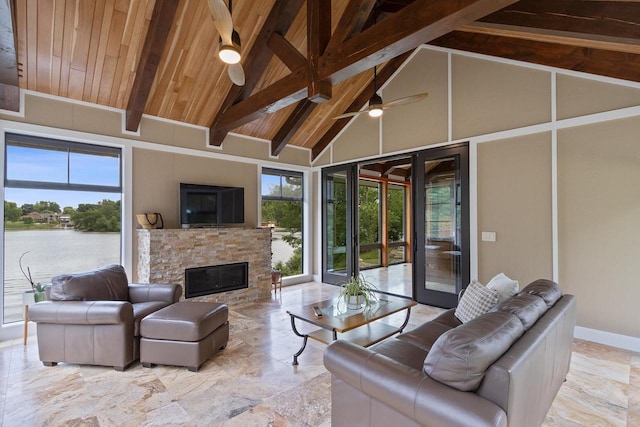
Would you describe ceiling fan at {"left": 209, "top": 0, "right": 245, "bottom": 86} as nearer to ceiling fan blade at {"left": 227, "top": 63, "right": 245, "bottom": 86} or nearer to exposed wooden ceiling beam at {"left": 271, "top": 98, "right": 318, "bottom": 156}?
ceiling fan blade at {"left": 227, "top": 63, "right": 245, "bottom": 86}

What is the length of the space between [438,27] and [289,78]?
1920 mm

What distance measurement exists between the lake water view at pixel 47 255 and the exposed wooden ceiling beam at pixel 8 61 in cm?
163

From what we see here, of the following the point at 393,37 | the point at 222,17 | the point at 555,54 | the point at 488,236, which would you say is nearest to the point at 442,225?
the point at 488,236

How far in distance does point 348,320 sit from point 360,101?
14.9 ft

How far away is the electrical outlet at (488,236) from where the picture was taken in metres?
4.42

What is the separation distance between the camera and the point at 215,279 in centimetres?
517

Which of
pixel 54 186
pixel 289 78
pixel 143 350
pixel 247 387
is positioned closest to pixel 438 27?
pixel 289 78

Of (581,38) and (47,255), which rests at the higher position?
(581,38)

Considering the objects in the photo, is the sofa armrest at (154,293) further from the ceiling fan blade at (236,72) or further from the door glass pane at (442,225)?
the door glass pane at (442,225)

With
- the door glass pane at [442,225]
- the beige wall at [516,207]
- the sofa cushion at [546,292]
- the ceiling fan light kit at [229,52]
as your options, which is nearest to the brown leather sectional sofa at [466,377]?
the sofa cushion at [546,292]

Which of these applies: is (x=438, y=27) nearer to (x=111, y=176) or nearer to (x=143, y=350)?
(x=143, y=350)

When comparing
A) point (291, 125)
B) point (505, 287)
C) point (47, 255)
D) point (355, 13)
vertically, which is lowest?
point (505, 287)

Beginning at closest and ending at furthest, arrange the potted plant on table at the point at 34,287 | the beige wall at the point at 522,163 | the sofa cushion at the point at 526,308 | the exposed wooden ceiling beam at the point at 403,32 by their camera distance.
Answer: the sofa cushion at the point at 526,308
the exposed wooden ceiling beam at the point at 403,32
the beige wall at the point at 522,163
the potted plant on table at the point at 34,287

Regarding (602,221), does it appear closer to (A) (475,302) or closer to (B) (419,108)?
(A) (475,302)
